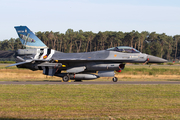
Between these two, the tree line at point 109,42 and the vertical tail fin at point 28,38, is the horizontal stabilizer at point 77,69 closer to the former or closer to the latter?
the vertical tail fin at point 28,38

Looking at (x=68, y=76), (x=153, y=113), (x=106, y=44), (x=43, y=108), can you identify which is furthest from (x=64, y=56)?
(x=106, y=44)

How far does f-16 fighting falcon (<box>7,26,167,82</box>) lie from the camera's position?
21656 mm

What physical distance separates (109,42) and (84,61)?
236 feet

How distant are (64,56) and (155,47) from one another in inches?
2919

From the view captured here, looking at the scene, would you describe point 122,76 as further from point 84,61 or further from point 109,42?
point 109,42

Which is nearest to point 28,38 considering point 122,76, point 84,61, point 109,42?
point 84,61

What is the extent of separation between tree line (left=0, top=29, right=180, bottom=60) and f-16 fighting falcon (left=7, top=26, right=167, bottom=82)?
65.8 m

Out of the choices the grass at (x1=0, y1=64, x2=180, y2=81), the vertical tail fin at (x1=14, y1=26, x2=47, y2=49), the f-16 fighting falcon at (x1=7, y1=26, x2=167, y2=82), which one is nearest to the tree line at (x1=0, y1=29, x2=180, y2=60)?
the grass at (x1=0, y1=64, x2=180, y2=81)

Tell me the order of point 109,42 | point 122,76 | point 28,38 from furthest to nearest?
point 109,42 → point 122,76 → point 28,38

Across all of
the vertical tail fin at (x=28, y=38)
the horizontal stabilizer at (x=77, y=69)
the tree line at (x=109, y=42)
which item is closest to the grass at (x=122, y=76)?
the vertical tail fin at (x=28, y=38)

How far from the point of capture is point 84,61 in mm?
22219

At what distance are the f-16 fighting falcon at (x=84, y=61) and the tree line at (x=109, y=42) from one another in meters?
65.8

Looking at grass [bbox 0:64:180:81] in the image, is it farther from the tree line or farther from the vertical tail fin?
the tree line

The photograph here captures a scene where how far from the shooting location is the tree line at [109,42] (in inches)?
3615
